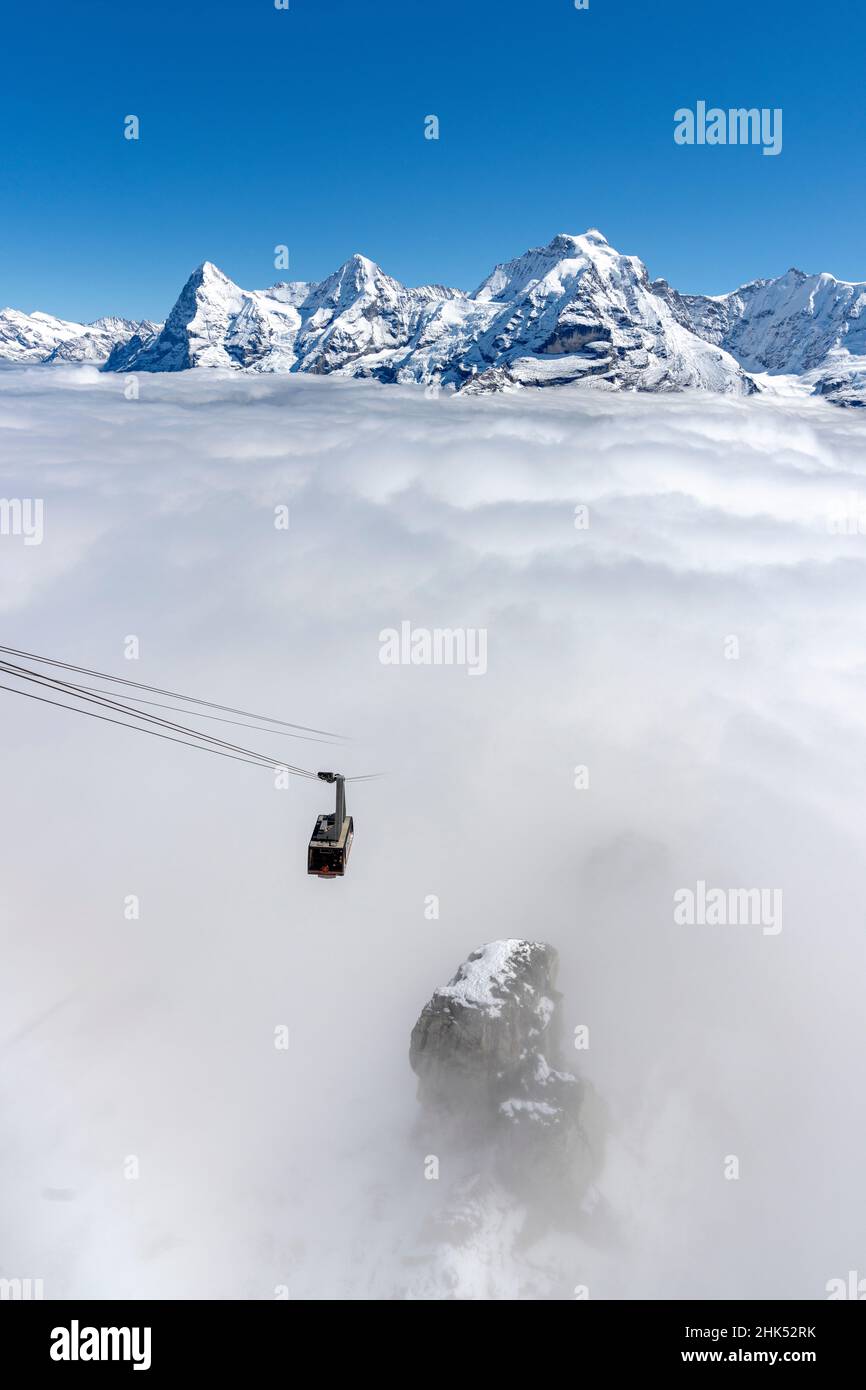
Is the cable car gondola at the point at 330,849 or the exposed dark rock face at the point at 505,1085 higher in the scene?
the cable car gondola at the point at 330,849

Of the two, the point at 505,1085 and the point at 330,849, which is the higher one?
the point at 330,849

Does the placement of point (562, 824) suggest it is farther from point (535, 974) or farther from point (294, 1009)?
point (535, 974)

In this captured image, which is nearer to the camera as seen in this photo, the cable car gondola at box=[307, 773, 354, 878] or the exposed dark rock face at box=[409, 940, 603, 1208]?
the cable car gondola at box=[307, 773, 354, 878]

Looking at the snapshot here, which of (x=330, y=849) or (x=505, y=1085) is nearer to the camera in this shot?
(x=330, y=849)

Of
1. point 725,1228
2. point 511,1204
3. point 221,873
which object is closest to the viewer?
point 511,1204

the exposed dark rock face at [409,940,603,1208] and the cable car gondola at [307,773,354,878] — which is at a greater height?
the cable car gondola at [307,773,354,878]

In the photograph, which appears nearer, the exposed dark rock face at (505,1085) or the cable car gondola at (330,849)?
the cable car gondola at (330,849)
